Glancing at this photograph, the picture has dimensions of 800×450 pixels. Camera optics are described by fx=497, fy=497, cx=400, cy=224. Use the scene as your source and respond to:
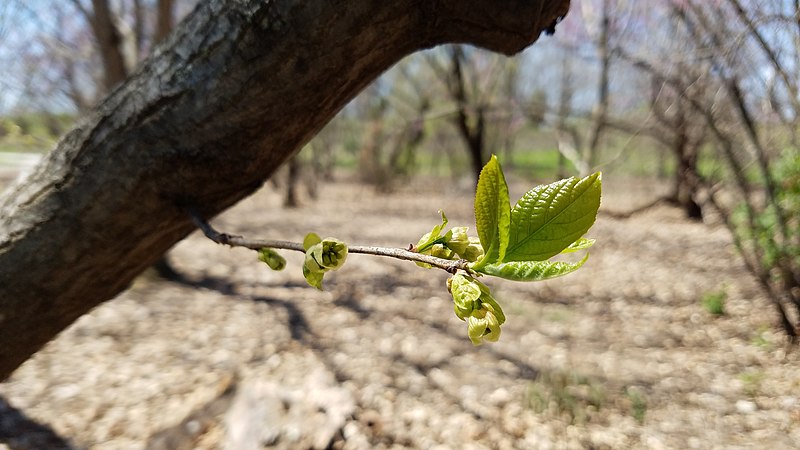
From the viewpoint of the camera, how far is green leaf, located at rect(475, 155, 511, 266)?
525mm

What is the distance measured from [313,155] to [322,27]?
9240 mm

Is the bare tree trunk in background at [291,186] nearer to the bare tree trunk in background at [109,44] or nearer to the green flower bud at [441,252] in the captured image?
the bare tree trunk in background at [109,44]

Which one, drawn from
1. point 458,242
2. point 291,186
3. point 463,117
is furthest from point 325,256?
point 463,117

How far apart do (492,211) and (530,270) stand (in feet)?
0.25

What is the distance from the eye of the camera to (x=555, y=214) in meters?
0.54

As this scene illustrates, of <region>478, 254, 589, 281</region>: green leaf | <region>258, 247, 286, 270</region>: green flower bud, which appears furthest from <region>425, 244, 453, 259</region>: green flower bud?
<region>258, 247, 286, 270</region>: green flower bud

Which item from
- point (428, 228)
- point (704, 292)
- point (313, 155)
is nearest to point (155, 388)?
point (704, 292)

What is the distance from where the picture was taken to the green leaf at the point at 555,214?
0.53 metres

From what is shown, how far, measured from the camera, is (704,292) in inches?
138

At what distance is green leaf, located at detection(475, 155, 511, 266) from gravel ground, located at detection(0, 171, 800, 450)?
1459 millimetres

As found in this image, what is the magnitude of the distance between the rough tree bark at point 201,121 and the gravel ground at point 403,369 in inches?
40.6

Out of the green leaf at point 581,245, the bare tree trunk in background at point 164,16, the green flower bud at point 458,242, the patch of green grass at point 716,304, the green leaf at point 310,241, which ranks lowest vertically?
the green leaf at point 310,241

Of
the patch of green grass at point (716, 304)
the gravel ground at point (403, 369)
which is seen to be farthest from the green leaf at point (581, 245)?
the patch of green grass at point (716, 304)

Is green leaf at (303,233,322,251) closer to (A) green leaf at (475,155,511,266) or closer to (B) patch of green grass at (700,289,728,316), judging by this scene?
(A) green leaf at (475,155,511,266)
